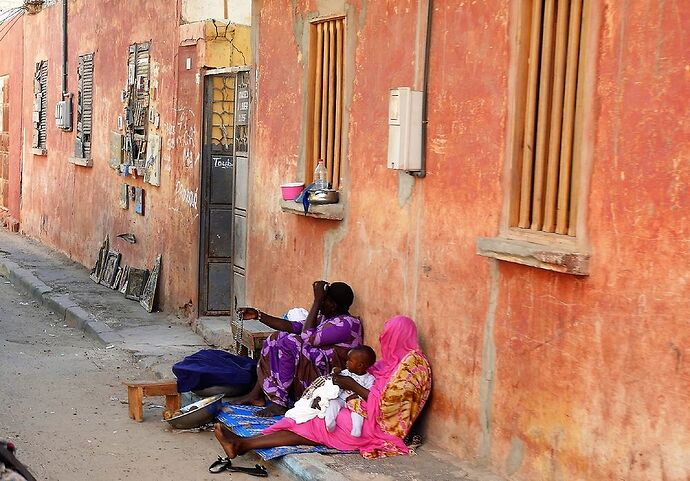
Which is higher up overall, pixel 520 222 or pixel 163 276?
pixel 520 222

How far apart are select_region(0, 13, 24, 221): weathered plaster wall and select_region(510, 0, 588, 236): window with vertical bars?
55.2 feet

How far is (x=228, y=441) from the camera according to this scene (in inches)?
260

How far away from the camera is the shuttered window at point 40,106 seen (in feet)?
62.6

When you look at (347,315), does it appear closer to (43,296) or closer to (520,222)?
(520,222)

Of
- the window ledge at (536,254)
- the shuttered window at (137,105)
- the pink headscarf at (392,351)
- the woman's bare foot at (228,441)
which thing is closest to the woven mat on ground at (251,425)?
the woman's bare foot at (228,441)

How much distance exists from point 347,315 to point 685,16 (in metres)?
3.60

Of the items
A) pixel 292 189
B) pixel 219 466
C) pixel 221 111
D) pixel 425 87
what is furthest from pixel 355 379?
pixel 221 111

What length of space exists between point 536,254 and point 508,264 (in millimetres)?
422

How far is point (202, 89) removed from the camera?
36.3 feet

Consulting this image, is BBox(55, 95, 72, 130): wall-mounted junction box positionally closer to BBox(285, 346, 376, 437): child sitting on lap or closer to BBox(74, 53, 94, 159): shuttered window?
BBox(74, 53, 94, 159): shuttered window

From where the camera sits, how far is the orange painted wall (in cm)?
1155

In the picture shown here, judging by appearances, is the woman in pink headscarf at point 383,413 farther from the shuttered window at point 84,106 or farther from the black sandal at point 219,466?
the shuttered window at point 84,106

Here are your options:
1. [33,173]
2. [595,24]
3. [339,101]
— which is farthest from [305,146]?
[33,173]

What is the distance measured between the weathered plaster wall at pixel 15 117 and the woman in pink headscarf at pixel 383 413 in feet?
51.4
